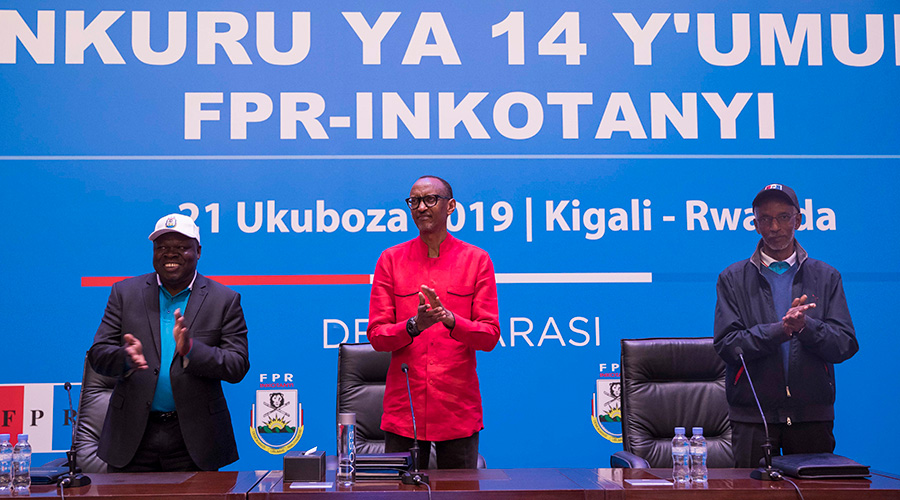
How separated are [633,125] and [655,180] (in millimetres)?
284

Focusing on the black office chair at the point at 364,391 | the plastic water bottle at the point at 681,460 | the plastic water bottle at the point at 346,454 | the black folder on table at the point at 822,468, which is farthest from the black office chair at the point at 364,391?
the black folder on table at the point at 822,468

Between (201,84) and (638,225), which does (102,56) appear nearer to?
(201,84)

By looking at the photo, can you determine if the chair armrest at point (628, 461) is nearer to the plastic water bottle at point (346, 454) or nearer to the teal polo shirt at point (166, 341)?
the plastic water bottle at point (346, 454)

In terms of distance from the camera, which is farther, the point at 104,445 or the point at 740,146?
the point at 740,146

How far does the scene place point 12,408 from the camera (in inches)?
134

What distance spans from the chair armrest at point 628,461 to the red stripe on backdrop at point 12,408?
2.63 m

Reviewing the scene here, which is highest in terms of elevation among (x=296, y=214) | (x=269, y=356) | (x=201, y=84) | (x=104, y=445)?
(x=201, y=84)

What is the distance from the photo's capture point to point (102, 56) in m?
3.54

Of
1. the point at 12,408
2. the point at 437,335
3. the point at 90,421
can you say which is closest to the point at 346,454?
the point at 437,335

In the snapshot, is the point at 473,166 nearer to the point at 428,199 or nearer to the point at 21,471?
the point at 428,199

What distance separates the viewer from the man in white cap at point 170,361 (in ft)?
8.01

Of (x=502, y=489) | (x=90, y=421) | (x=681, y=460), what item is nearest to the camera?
(x=502, y=489)

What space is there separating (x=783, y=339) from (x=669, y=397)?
2.03 feet

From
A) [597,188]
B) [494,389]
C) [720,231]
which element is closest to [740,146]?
[720,231]
